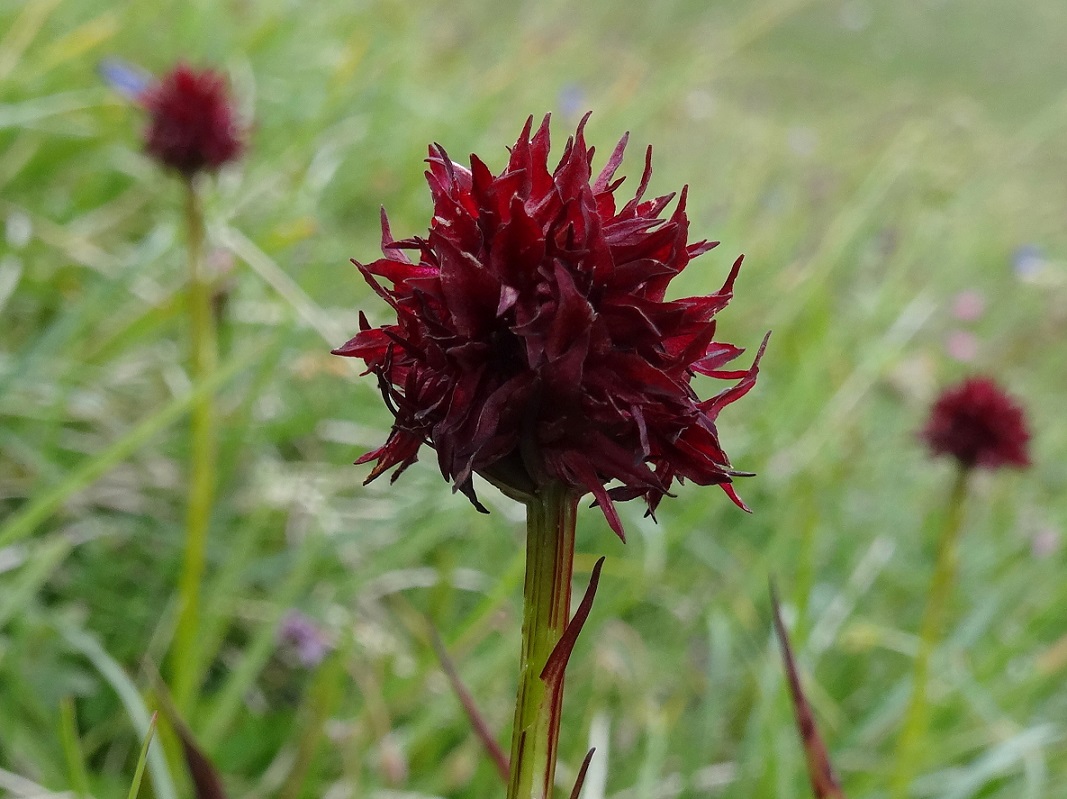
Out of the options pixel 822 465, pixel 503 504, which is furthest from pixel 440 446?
pixel 822 465

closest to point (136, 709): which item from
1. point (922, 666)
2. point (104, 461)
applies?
point (104, 461)

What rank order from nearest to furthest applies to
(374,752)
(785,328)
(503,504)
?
(374,752) → (503,504) → (785,328)

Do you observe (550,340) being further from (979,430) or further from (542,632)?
(979,430)

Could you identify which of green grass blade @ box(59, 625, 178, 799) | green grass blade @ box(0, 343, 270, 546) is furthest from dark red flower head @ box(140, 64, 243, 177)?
green grass blade @ box(59, 625, 178, 799)

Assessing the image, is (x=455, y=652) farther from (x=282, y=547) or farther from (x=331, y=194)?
(x=331, y=194)

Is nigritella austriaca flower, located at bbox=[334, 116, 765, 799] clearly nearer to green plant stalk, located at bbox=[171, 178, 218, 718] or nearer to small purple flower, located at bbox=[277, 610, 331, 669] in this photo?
green plant stalk, located at bbox=[171, 178, 218, 718]
